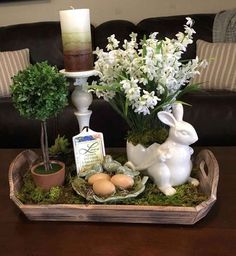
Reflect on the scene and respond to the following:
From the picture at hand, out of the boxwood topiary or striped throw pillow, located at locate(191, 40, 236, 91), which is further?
striped throw pillow, located at locate(191, 40, 236, 91)

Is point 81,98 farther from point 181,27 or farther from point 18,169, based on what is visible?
point 181,27

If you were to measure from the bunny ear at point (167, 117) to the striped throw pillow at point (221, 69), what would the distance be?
3.84 feet

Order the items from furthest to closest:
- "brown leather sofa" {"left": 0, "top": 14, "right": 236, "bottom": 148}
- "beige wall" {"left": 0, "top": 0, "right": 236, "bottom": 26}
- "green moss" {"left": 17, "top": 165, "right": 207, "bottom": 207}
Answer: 1. "beige wall" {"left": 0, "top": 0, "right": 236, "bottom": 26}
2. "brown leather sofa" {"left": 0, "top": 14, "right": 236, "bottom": 148}
3. "green moss" {"left": 17, "top": 165, "right": 207, "bottom": 207}

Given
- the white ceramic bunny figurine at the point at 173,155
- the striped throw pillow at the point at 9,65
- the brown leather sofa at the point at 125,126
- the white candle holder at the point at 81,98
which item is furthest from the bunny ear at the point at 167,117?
the striped throw pillow at the point at 9,65

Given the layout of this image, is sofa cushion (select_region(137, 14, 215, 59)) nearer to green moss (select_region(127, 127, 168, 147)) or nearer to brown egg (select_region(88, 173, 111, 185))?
green moss (select_region(127, 127, 168, 147))

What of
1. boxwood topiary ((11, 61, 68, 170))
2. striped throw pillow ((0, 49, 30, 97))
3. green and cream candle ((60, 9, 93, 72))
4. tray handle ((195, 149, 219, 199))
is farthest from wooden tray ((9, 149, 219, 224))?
striped throw pillow ((0, 49, 30, 97))

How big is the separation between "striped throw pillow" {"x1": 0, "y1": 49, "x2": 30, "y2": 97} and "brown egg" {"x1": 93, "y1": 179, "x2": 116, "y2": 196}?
1548mm

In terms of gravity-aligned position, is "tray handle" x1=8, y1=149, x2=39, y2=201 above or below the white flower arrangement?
below

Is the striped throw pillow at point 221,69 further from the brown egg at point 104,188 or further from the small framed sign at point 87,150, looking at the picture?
the brown egg at point 104,188

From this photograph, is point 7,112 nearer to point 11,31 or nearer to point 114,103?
point 11,31

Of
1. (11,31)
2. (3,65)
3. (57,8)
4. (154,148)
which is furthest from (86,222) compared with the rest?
(57,8)

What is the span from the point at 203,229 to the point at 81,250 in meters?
0.26

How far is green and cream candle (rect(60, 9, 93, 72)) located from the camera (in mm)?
939

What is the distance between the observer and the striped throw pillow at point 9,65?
2.21 meters
